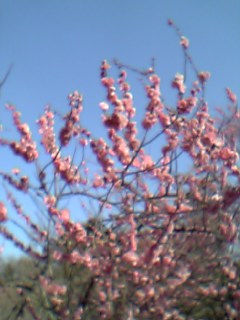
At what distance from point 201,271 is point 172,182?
3.62ft

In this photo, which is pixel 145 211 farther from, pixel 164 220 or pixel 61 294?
pixel 61 294

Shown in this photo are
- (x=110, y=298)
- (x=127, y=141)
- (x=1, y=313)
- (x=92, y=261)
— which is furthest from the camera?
(x=1, y=313)

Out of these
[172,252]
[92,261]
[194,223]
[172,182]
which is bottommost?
[92,261]

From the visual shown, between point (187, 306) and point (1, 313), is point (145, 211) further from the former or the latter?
point (1, 313)

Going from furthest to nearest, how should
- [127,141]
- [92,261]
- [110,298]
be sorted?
[127,141] → [92,261] → [110,298]

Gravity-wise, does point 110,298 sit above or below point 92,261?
A: below

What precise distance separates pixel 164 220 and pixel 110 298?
1.05 meters

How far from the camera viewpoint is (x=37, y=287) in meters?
5.75

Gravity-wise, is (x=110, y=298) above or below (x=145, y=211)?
below

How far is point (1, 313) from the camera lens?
44.4 ft

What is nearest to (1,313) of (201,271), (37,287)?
(37,287)

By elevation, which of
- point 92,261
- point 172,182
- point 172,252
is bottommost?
point 92,261

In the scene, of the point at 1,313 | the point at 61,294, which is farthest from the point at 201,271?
the point at 1,313

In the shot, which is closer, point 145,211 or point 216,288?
point 145,211
